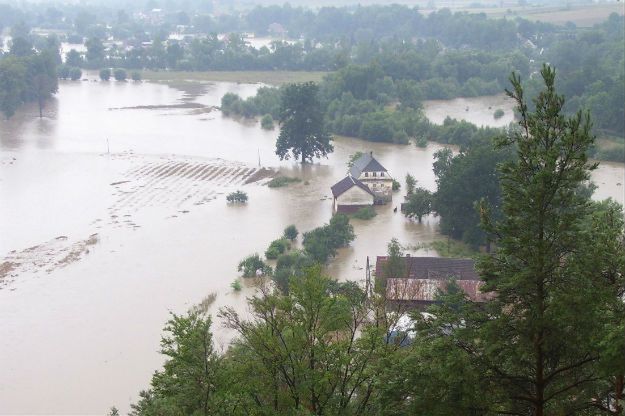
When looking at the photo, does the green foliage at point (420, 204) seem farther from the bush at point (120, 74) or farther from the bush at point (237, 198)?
the bush at point (120, 74)

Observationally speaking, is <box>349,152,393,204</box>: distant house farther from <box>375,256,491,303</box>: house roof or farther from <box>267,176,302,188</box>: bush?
<box>375,256,491,303</box>: house roof

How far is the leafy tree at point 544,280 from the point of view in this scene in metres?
7.15

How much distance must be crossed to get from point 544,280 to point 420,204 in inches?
778

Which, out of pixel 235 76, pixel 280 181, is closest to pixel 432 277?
pixel 280 181

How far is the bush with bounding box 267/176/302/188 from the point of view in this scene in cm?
3253

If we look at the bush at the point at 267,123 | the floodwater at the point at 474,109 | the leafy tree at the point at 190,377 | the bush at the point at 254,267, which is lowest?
the bush at the point at 254,267

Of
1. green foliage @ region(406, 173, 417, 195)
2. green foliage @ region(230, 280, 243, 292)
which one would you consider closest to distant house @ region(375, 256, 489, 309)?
green foliage @ region(230, 280, 243, 292)

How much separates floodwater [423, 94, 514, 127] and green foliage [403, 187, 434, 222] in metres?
17.4

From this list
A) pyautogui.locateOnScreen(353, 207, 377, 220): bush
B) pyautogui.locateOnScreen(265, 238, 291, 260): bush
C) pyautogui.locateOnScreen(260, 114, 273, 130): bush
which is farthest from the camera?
pyautogui.locateOnScreen(260, 114, 273, 130): bush

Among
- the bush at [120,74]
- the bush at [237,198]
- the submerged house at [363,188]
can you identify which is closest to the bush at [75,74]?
the bush at [120,74]

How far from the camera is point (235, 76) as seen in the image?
62.6 metres

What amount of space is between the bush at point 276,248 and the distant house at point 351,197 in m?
4.22

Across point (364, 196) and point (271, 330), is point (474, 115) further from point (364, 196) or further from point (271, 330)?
point (271, 330)

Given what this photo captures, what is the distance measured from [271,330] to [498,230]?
2596mm
